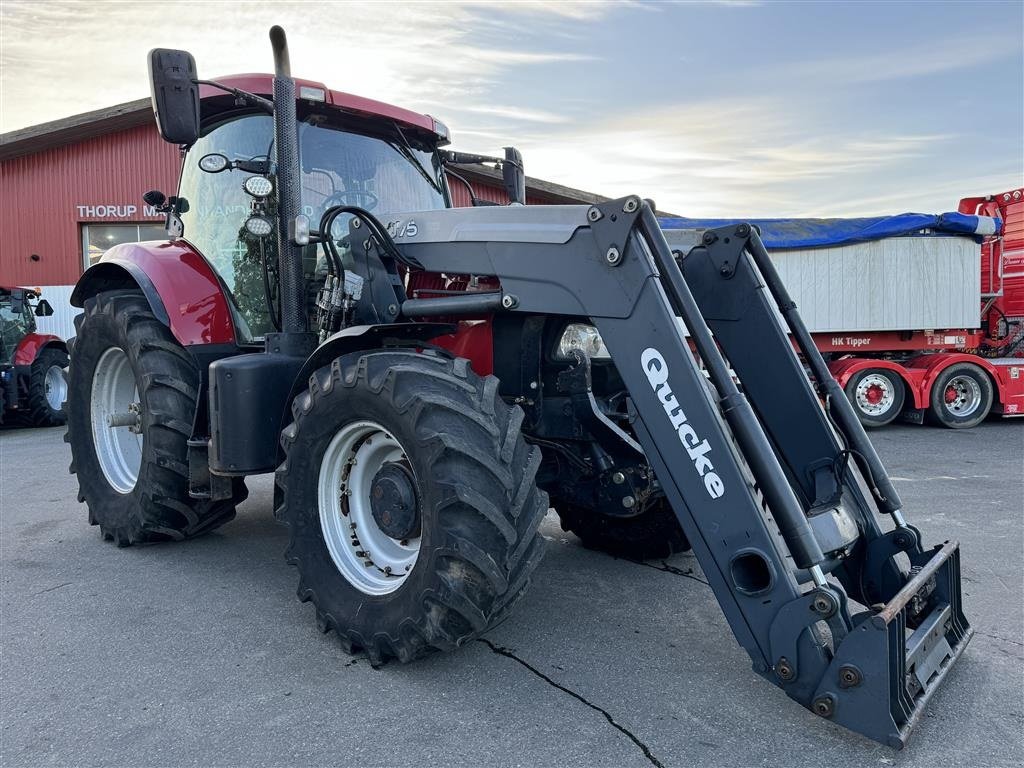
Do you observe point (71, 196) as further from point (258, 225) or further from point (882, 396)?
point (882, 396)

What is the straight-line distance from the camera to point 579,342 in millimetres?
3701

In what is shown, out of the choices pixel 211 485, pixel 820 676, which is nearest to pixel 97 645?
pixel 211 485

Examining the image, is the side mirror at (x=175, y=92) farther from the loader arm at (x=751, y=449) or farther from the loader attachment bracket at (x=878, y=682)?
the loader attachment bracket at (x=878, y=682)

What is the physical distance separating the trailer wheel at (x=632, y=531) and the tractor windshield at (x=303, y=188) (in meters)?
2.06

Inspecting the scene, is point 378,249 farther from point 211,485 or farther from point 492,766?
point 492,766

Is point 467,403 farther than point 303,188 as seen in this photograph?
No

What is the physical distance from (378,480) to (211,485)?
1529 mm

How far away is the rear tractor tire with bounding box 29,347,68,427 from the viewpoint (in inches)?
492

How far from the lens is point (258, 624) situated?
3.64m

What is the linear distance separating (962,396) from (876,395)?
4.73 ft

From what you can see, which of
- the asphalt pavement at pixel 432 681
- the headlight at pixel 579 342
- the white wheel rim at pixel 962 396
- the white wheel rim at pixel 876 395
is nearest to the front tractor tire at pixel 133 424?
the asphalt pavement at pixel 432 681

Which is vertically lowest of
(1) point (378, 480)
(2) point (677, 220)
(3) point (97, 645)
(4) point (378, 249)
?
(3) point (97, 645)

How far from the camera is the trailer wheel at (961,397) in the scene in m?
11.0

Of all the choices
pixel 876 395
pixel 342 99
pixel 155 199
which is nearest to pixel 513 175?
pixel 342 99
